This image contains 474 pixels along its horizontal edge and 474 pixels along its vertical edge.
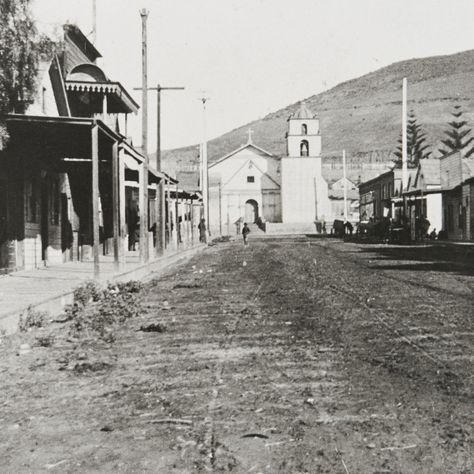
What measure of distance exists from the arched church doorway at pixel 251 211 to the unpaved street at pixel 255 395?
73339mm

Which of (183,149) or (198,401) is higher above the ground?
(183,149)

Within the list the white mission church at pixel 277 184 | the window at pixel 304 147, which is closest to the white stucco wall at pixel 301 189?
the white mission church at pixel 277 184

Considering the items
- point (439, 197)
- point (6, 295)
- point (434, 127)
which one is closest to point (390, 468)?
point (6, 295)

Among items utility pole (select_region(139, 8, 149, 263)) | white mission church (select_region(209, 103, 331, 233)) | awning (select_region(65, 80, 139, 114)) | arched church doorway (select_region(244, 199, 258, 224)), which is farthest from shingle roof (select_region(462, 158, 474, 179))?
arched church doorway (select_region(244, 199, 258, 224))

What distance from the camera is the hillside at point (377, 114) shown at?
511 feet

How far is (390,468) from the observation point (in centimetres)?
385

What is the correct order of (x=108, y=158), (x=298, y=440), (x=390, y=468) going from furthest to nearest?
(x=108, y=158) → (x=298, y=440) → (x=390, y=468)

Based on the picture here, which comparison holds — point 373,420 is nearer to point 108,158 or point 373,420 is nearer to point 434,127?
point 108,158

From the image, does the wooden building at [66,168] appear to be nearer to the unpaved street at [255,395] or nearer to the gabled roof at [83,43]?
the gabled roof at [83,43]

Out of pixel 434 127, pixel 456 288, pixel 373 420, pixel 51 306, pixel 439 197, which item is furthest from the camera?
pixel 434 127

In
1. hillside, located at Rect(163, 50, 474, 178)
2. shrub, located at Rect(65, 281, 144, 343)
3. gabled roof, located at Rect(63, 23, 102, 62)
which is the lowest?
shrub, located at Rect(65, 281, 144, 343)

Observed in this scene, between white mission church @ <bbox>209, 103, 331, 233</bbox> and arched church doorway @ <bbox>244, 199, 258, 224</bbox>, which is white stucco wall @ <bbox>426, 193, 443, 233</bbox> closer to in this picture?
white mission church @ <bbox>209, 103, 331, 233</bbox>

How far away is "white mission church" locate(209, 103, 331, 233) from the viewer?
258ft

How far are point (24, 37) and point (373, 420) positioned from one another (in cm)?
1096
